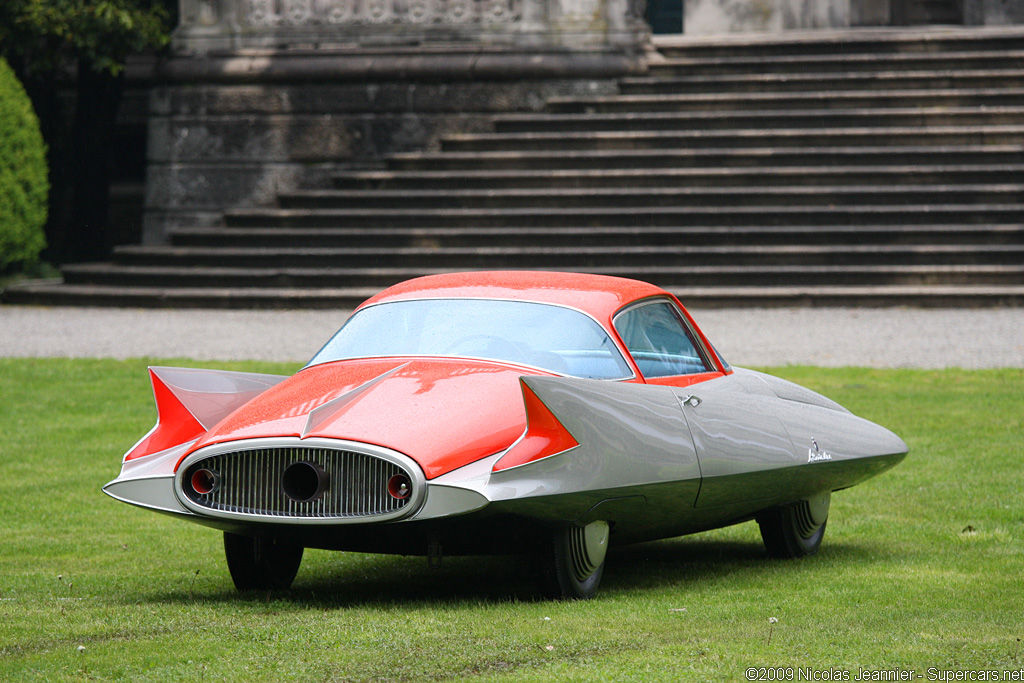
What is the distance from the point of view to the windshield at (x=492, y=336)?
5453 millimetres

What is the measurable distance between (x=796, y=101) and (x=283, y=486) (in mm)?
15029

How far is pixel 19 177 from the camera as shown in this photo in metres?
18.4

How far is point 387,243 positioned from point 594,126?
338 centimetres

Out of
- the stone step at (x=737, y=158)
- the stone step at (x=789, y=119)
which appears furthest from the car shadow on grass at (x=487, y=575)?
the stone step at (x=789, y=119)

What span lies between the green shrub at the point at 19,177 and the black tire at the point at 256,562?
558 inches

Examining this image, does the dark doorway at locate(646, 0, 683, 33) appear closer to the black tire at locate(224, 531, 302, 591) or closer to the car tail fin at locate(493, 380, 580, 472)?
the black tire at locate(224, 531, 302, 591)

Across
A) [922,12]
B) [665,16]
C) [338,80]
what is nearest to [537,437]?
[338,80]

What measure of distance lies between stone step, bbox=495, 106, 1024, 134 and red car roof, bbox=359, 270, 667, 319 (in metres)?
12.5

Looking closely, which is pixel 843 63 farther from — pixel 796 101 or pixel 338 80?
pixel 338 80

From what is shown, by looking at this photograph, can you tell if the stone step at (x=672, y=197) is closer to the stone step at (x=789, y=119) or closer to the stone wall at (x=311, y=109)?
the stone step at (x=789, y=119)

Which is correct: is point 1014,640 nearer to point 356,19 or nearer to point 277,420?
point 277,420

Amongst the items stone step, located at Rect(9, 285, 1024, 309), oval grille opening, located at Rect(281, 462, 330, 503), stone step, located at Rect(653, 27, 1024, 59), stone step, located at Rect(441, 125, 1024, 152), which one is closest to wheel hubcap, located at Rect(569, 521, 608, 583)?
oval grille opening, located at Rect(281, 462, 330, 503)

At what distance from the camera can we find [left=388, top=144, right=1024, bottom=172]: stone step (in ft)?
56.5

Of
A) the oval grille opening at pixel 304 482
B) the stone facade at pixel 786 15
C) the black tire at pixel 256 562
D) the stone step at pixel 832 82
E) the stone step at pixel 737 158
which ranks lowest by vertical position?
the black tire at pixel 256 562
